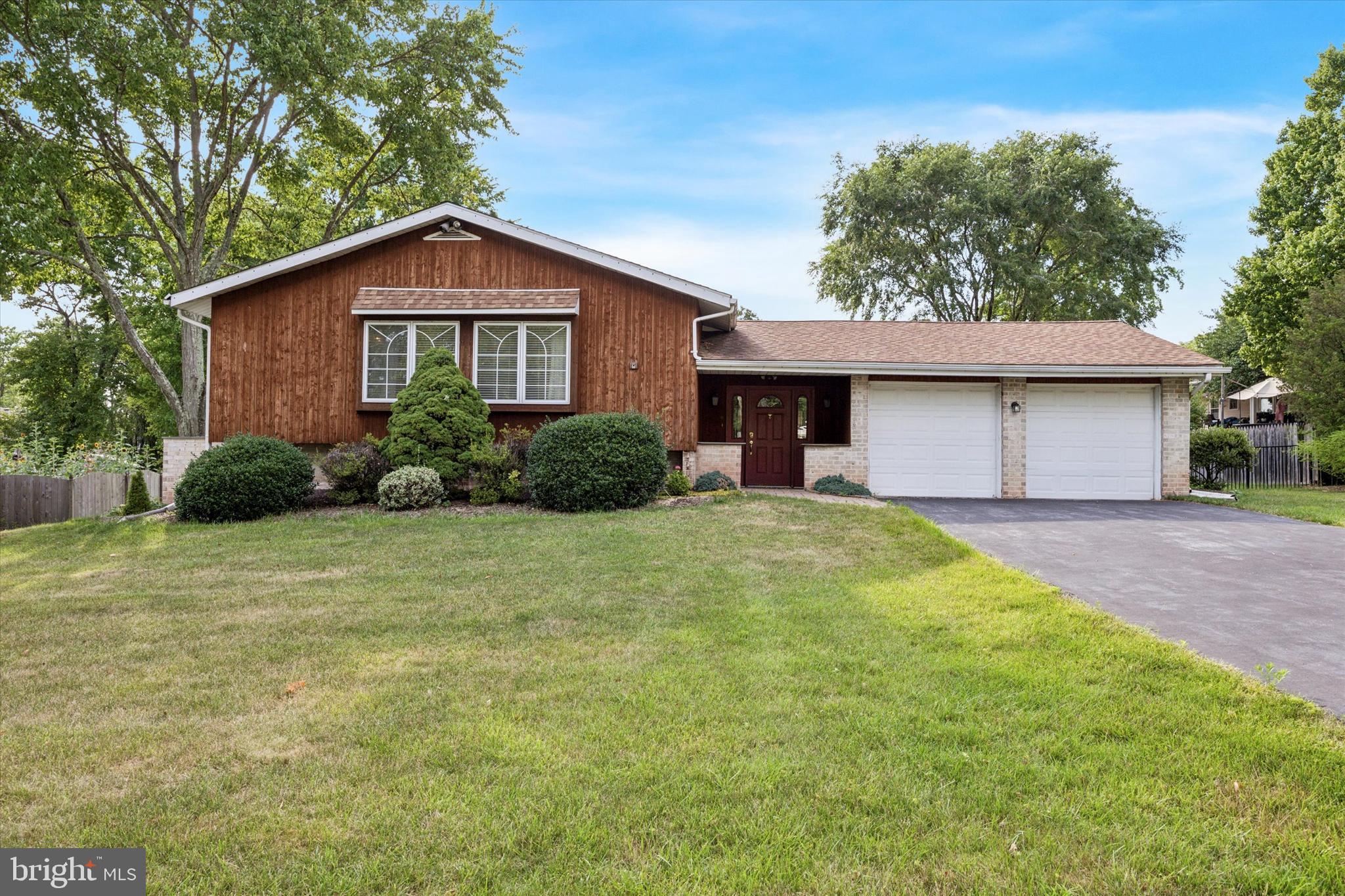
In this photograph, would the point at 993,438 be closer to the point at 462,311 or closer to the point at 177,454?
the point at 462,311

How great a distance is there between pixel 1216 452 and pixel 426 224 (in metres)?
17.8

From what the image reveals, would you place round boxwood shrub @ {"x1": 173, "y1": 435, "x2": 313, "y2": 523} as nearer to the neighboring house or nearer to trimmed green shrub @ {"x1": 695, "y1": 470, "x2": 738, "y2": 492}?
trimmed green shrub @ {"x1": 695, "y1": 470, "x2": 738, "y2": 492}

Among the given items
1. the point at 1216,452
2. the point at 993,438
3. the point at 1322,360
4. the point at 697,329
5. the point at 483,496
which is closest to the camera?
the point at 483,496

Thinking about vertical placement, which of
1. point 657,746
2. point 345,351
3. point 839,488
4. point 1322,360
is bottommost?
point 657,746

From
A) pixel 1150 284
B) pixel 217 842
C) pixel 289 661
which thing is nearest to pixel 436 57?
pixel 289 661

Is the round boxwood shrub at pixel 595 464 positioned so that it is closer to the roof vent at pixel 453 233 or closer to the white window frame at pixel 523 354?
the white window frame at pixel 523 354

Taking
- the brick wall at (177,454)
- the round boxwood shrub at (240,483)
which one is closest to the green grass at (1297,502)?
the round boxwood shrub at (240,483)

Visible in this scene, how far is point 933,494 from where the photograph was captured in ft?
45.1

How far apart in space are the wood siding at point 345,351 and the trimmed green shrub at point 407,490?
271 centimetres

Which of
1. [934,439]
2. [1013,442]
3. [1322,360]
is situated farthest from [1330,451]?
[934,439]

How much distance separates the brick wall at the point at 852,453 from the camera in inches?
539

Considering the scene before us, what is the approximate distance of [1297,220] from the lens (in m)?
22.3

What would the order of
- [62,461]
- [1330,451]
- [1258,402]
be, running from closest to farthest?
[1330,451], [62,461], [1258,402]

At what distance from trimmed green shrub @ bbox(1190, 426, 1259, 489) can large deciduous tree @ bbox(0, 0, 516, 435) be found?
1996 centimetres
